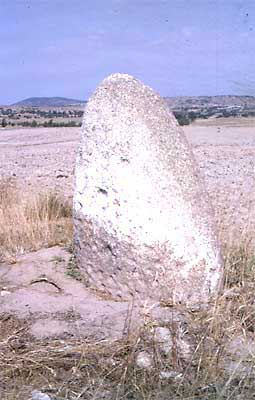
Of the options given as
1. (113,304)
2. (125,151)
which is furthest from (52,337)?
(125,151)

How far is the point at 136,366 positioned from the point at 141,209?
1448 mm

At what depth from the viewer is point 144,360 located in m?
3.99

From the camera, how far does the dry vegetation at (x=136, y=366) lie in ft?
11.8

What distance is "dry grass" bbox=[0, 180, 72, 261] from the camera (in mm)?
6527

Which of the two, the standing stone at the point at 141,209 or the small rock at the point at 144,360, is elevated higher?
the standing stone at the point at 141,209

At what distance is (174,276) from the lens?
200 inches

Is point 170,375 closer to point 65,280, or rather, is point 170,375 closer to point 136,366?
point 136,366

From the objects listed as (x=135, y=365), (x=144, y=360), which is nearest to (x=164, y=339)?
(x=144, y=360)

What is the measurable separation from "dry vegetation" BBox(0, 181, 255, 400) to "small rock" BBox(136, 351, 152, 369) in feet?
0.10

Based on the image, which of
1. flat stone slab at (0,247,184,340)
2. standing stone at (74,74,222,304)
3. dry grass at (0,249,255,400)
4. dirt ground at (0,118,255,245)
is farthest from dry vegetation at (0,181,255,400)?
dirt ground at (0,118,255,245)

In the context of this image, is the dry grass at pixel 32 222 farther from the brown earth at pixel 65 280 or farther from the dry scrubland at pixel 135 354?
the brown earth at pixel 65 280

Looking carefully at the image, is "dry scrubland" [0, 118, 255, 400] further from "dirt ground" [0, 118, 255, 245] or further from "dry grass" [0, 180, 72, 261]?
"dirt ground" [0, 118, 255, 245]

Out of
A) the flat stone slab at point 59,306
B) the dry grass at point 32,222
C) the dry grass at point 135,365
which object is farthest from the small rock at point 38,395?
the dry grass at point 32,222

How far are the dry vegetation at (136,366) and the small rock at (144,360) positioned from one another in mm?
31
